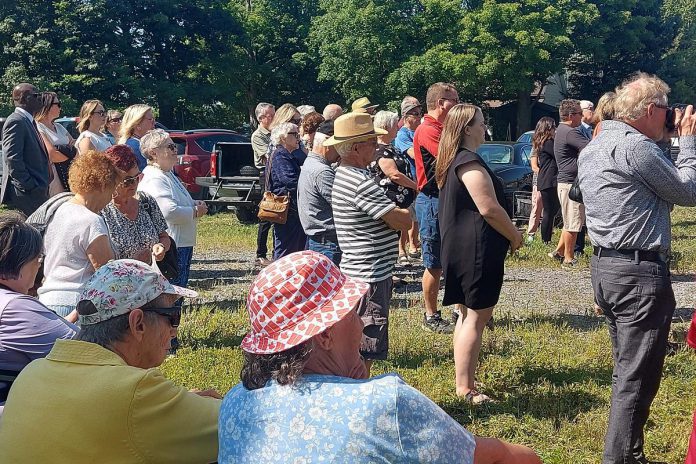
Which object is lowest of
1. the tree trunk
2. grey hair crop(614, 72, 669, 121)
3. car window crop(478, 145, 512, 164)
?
the tree trunk

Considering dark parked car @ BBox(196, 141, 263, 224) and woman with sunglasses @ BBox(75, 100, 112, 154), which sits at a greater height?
woman with sunglasses @ BBox(75, 100, 112, 154)

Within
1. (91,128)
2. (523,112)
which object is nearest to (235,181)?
(91,128)

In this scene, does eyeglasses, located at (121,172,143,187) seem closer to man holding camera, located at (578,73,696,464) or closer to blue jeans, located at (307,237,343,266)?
blue jeans, located at (307,237,343,266)

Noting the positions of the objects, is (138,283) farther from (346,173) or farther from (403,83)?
(403,83)

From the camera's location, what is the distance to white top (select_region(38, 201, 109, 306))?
4414 millimetres

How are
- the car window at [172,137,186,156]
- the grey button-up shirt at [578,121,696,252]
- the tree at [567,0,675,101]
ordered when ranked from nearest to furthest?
the grey button-up shirt at [578,121,696,252] < the car window at [172,137,186,156] < the tree at [567,0,675,101]

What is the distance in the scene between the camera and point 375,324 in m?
4.86

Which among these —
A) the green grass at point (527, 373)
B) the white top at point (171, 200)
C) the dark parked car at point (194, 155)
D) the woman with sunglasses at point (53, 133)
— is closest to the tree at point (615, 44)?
the dark parked car at point (194, 155)

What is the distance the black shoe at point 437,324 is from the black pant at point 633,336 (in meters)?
2.66

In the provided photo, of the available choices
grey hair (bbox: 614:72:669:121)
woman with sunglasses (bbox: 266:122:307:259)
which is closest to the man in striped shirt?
grey hair (bbox: 614:72:669:121)

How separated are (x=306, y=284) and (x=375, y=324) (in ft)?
8.47

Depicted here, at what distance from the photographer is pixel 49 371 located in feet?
8.08

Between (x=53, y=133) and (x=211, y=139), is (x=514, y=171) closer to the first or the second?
(x=211, y=139)

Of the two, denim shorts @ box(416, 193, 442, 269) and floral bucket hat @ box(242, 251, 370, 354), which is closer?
floral bucket hat @ box(242, 251, 370, 354)
